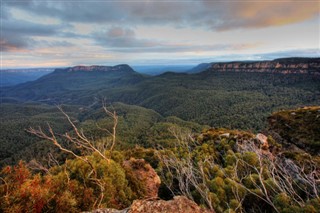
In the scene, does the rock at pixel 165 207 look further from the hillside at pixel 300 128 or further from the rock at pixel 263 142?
the hillside at pixel 300 128

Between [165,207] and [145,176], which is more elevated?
[165,207]

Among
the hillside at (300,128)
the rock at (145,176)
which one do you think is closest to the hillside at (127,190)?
the rock at (145,176)

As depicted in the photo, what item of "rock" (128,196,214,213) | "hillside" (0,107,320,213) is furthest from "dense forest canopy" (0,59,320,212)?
"rock" (128,196,214,213)

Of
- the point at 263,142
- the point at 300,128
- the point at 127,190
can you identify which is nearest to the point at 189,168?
the point at 127,190

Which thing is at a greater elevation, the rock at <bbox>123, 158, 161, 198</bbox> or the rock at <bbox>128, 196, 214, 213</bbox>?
the rock at <bbox>128, 196, 214, 213</bbox>

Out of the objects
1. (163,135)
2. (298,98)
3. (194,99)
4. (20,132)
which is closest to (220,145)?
(163,135)

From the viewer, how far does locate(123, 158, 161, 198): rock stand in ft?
54.9

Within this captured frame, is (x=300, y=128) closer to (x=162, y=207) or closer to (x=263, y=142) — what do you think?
(x=263, y=142)

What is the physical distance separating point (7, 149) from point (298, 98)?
207 m

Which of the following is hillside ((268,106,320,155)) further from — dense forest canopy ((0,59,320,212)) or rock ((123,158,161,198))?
rock ((123,158,161,198))

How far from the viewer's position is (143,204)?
7555 millimetres

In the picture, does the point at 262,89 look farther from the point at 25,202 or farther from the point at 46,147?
the point at 25,202

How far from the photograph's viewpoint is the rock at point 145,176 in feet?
54.9

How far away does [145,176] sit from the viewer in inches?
713
